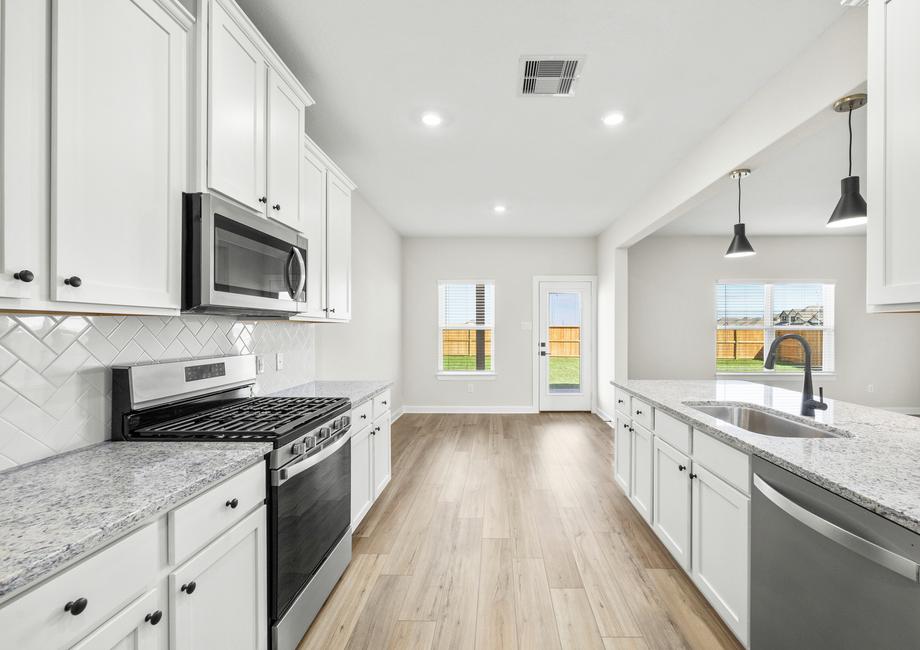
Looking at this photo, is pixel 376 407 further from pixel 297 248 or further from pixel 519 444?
pixel 519 444

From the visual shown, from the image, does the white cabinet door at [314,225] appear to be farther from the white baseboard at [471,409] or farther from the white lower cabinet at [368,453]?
the white baseboard at [471,409]

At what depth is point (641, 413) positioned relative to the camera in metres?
2.70

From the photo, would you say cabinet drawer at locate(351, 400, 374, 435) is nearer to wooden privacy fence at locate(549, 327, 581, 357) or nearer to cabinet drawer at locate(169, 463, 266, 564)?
cabinet drawer at locate(169, 463, 266, 564)

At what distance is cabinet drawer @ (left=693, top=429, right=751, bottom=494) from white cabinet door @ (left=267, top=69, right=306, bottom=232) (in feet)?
7.28

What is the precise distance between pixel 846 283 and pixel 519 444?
→ 578 centimetres

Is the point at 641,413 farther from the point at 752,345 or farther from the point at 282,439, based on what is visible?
the point at 752,345

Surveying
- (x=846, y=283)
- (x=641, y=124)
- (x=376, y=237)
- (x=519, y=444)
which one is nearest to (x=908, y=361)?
(x=846, y=283)

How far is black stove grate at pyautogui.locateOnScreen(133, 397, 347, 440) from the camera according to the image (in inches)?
59.7

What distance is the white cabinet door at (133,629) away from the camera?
0.85 metres

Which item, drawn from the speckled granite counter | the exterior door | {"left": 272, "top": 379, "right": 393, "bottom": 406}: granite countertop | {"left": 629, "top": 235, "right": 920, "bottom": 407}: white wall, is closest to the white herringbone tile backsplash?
the speckled granite counter

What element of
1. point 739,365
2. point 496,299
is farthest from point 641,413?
point 739,365

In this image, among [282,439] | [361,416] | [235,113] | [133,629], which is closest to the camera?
[133,629]

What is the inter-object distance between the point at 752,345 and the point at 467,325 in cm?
437

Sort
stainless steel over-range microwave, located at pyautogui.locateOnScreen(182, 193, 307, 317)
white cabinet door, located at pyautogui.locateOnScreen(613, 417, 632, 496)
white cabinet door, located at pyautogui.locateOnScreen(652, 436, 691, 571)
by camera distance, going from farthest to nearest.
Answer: white cabinet door, located at pyautogui.locateOnScreen(613, 417, 632, 496) → white cabinet door, located at pyautogui.locateOnScreen(652, 436, 691, 571) → stainless steel over-range microwave, located at pyautogui.locateOnScreen(182, 193, 307, 317)
